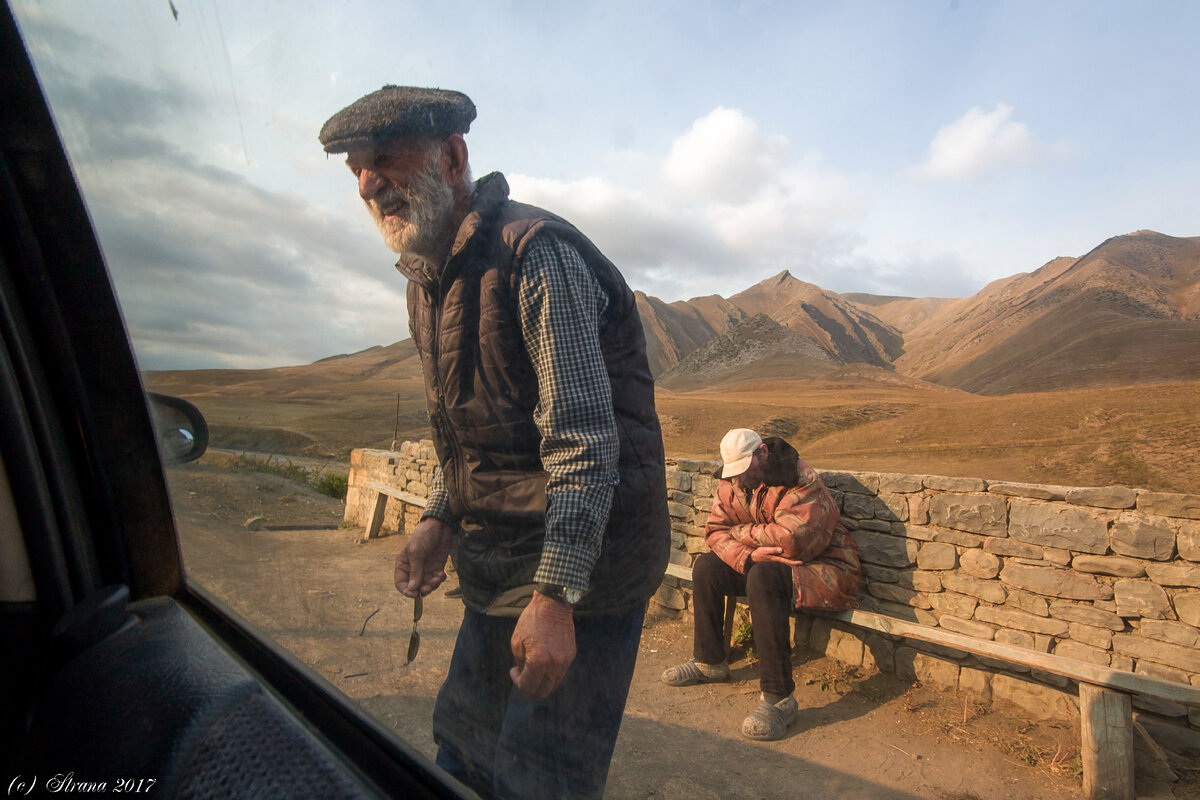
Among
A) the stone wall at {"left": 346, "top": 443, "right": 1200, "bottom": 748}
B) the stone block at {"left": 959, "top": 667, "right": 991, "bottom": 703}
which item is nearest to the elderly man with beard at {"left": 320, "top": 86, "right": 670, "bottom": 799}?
the stone wall at {"left": 346, "top": 443, "right": 1200, "bottom": 748}

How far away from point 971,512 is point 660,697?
8.06 feet

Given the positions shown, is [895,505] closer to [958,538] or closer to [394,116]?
[958,538]

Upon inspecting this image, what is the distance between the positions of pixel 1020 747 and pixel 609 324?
12.2ft

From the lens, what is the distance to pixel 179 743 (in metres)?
0.85

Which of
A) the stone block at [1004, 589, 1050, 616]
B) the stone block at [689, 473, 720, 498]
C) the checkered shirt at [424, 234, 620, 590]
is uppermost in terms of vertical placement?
the checkered shirt at [424, 234, 620, 590]

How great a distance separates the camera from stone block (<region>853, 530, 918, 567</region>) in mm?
4555

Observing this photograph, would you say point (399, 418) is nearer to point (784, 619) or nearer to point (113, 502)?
point (113, 502)

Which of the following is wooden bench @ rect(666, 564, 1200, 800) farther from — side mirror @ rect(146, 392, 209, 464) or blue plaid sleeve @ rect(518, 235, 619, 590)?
side mirror @ rect(146, 392, 209, 464)

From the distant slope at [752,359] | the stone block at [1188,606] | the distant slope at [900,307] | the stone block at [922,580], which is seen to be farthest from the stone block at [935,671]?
the distant slope at [900,307]

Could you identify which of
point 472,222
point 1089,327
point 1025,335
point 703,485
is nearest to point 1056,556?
point 703,485

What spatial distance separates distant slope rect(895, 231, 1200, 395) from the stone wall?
29.2 metres

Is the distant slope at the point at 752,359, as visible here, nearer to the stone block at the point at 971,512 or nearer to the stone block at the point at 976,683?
the stone block at the point at 971,512

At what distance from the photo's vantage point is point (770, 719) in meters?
3.60

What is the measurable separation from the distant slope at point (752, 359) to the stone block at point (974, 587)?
117ft
